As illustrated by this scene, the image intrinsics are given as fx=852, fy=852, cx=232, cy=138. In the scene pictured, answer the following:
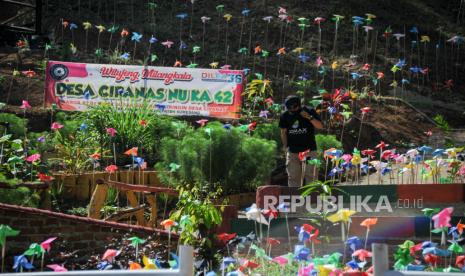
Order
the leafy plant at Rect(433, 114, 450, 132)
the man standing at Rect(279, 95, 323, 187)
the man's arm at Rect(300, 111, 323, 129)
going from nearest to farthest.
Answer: the man's arm at Rect(300, 111, 323, 129)
the man standing at Rect(279, 95, 323, 187)
the leafy plant at Rect(433, 114, 450, 132)

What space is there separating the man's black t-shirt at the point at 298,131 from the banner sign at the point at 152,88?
3.83 m

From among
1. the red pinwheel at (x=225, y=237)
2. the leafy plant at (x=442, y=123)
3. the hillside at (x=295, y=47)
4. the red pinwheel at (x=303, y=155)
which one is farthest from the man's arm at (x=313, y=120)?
the leafy plant at (x=442, y=123)

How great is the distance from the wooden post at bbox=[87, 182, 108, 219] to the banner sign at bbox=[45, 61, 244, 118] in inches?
202

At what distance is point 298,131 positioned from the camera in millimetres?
10391

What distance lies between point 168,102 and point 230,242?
316 inches

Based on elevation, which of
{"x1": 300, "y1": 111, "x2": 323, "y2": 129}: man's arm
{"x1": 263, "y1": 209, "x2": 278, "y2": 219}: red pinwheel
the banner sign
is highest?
the banner sign

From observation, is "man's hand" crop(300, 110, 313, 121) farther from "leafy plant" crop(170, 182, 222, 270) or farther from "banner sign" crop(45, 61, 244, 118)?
"banner sign" crop(45, 61, 244, 118)

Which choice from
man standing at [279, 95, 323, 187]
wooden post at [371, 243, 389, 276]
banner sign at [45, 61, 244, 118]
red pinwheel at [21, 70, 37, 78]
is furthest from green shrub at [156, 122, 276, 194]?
wooden post at [371, 243, 389, 276]

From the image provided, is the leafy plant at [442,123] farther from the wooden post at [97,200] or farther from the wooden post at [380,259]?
the wooden post at [380,259]

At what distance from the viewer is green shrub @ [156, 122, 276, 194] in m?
10.6

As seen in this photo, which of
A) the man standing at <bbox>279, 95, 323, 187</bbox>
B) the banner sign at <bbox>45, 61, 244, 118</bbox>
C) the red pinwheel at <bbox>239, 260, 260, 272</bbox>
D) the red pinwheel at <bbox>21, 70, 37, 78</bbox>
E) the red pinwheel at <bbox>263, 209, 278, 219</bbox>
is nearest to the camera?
the red pinwheel at <bbox>239, 260, 260, 272</bbox>

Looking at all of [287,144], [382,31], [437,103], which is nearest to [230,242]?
[287,144]

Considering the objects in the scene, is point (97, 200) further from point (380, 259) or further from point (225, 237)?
point (380, 259)

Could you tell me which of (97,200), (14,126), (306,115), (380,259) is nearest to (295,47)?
(14,126)
